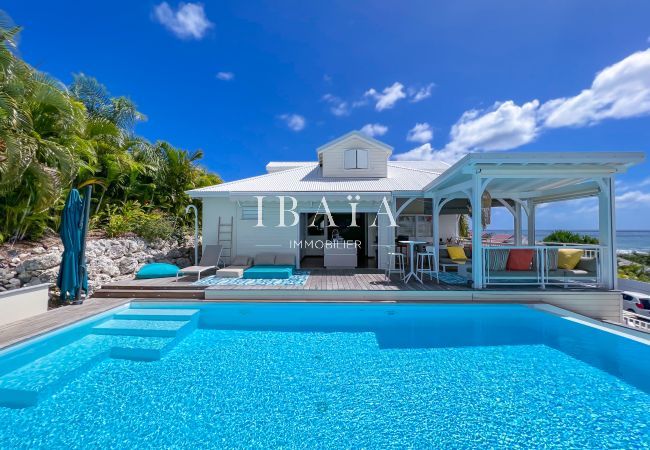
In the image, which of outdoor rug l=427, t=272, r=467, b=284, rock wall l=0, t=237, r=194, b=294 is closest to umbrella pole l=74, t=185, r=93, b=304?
rock wall l=0, t=237, r=194, b=294

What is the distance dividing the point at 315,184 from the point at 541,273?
10005mm

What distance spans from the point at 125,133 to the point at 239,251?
360 inches

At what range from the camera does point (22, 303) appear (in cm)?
689

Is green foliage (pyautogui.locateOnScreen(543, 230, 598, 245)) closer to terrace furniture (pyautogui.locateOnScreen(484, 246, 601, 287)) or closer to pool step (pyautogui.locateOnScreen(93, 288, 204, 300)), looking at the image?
terrace furniture (pyautogui.locateOnScreen(484, 246, 601, 287))

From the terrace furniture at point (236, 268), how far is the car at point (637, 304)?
16.0 m

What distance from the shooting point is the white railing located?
28.7 ft

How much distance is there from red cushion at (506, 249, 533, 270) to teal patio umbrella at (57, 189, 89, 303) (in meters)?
13.4

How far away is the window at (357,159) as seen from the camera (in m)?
16.0

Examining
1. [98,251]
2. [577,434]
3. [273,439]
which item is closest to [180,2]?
[98,251]

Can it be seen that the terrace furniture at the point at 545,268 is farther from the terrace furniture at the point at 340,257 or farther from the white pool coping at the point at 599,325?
the terrace furniture at the point at 340,257

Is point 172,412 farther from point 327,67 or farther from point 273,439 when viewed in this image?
point 327,67

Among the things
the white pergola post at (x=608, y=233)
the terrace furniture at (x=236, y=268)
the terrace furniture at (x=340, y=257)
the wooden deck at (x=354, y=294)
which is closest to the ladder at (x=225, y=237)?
the terrace furniture at (x=236, y=268)

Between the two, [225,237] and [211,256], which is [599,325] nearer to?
[211,256]

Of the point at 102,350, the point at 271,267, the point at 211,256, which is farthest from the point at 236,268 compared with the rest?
the point at 102,350
